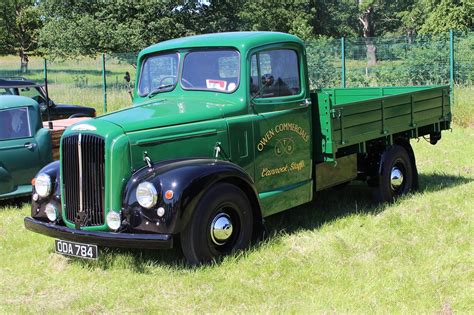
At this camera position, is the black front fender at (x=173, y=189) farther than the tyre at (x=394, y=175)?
No

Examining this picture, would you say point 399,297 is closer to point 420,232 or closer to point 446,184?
point 420,232

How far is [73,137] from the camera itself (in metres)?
5.07

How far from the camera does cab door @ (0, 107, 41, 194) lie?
731 centimetres

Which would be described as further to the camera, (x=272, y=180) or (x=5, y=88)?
(x=5, y=88)

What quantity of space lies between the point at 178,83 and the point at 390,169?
2981 millimetres

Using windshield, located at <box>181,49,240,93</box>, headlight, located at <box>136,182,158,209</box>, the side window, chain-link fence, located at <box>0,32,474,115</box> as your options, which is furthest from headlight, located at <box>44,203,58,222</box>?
chain-link fence, located at <box>0,32,474,115</box>

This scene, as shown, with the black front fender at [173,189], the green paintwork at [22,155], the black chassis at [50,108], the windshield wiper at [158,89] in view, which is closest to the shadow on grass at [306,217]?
the black front fender at [173,189]

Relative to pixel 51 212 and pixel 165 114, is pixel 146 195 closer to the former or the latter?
pixel 165 114

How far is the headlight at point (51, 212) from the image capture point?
5344 millimetres

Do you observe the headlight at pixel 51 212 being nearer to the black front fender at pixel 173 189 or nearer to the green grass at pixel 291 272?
the green grass at pixel 291 272

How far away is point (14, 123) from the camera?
767 centimetres

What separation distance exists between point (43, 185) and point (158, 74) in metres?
1.68

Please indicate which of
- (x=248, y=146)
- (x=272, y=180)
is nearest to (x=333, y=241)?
(x=272, y=180)

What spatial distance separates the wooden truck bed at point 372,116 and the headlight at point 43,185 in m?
2.78
